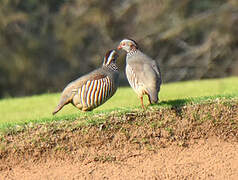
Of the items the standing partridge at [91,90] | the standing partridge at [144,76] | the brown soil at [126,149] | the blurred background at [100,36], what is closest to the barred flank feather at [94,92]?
the standing partridge at [91,90]

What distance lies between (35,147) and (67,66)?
18971 millimetres

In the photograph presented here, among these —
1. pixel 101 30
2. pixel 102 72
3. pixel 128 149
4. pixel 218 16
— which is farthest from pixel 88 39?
pixel 128 149

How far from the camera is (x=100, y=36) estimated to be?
1005 inches

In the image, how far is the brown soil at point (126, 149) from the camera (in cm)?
664

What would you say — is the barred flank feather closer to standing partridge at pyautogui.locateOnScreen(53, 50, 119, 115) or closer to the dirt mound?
standing partridge at pyautogui.locateOnScreen(53, 50, 119, 115)

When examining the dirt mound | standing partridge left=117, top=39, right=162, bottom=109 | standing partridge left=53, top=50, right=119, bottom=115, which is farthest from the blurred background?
Result: the dirt mound

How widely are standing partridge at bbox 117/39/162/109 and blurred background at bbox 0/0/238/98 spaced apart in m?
17.0

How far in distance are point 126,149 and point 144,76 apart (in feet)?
3.75

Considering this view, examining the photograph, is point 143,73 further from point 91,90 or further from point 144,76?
point 91,90

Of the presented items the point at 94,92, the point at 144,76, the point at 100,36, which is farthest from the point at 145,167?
the point at 100,36

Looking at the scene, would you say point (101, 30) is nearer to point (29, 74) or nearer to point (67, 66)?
point (67, 66)

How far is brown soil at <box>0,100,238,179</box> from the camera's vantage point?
6.64 m

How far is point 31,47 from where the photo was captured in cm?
2462

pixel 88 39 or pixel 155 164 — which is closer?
pixel 155 164
